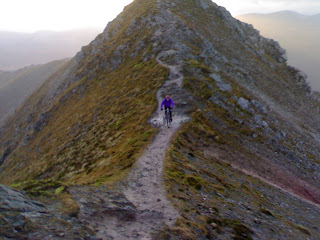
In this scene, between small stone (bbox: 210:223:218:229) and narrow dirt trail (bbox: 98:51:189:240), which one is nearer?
narrow dirt trail (bbox: 98:51:189:240)

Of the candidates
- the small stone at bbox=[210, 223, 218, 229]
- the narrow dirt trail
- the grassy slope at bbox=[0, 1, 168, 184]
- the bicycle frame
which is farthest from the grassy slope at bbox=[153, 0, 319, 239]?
the grassy slope at bbox=[0, 1, 168, 184]

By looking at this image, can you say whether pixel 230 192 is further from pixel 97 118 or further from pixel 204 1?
pixel 204 1

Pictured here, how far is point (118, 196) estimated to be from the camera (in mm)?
13305

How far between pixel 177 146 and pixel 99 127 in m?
15.7

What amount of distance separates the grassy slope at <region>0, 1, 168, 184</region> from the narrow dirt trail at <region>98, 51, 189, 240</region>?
4.05 feet

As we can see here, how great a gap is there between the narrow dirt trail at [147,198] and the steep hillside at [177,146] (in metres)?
0.07

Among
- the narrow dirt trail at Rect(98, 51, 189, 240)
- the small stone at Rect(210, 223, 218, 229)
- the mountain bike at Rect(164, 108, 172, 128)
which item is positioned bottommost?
the small stone at Rect(210, 223, 218, 229)

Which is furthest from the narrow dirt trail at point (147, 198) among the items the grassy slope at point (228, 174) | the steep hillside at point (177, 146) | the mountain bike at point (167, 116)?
the mountain bike at point (167, 116)

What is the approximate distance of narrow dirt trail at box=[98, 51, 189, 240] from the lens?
1036cm

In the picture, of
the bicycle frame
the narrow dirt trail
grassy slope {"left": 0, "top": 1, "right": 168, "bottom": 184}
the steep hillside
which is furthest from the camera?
the bicycle frame

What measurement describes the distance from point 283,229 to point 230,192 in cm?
400

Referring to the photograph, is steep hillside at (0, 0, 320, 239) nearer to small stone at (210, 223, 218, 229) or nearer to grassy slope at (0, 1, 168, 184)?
small stone at (210, 223, 218, 229)

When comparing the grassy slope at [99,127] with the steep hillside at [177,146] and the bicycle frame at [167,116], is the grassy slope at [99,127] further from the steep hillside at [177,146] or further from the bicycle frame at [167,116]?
the bicycle frame at [167,116]

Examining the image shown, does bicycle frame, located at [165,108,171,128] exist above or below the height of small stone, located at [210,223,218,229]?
above
